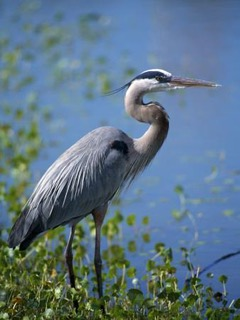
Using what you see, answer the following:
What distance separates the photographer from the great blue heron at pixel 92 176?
5641 millimetres

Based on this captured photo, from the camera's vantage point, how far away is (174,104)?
10141 mm

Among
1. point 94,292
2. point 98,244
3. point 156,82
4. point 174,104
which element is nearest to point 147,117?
point 156,82

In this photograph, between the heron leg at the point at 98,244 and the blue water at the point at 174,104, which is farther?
the blue water at the point at 174,104

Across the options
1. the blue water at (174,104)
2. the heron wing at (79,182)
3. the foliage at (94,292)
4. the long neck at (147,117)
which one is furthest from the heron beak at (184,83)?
the blue water at (174,104)

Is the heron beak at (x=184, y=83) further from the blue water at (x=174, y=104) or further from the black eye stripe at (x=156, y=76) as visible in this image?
the blue water at (x=174, y=104)

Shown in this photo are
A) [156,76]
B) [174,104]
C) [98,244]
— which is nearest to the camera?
[98,244]

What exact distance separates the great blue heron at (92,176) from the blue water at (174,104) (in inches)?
32.8

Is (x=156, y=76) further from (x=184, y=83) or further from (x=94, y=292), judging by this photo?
(x=94, y=292)

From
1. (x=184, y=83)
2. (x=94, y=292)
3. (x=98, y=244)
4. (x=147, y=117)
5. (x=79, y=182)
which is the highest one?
(x=184, y=83)

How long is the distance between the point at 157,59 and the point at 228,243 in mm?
5465

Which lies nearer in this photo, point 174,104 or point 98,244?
point 98,244

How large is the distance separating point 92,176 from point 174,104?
177 inches

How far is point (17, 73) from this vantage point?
11828 millimetres

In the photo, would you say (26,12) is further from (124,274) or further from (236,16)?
(124,274)
